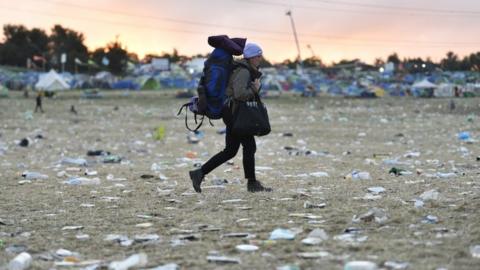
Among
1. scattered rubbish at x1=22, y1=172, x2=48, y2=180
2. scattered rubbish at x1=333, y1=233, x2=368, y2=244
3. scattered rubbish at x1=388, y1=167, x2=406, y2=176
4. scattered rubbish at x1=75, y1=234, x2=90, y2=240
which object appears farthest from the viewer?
scattered rubbish at x1=22, y1=172, x2=48, y2=180

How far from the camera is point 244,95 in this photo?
5453 millimetres

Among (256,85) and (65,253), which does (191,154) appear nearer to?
(256,85)

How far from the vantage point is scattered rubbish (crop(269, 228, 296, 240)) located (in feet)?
12.6

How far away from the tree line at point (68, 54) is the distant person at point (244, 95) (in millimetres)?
69458

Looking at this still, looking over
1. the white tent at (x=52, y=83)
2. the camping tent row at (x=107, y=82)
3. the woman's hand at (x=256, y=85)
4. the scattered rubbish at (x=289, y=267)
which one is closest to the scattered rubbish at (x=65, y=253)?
the scattered rubbish at (x=289, y=267)

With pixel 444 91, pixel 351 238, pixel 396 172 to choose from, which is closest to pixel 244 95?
pixel 351 238

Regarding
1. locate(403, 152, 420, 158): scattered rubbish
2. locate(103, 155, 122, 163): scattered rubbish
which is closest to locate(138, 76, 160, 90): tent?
locate(103, 155, 122, 163): scattered rubbish

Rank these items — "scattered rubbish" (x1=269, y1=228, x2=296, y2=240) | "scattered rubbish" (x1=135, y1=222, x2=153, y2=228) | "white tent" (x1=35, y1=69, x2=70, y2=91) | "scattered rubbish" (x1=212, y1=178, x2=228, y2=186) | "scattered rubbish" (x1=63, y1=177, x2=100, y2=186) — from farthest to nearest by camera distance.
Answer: "white tent" (x1=35, y1=69, x2=70, y2=91) < "scattered rubbish" (x1=63, y1=177, x2=100, y2=186) < "scattered rubbish" (x1=212, y1=178, x2=228, y2=186) < "scattered rubbish" (x1=135, y1=222, x2=153, y2=228) < "scattered rubbish" (x1=269, y1=228, x2=296, y2=240)

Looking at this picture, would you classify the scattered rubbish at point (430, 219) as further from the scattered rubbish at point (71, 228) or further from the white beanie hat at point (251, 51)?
the scattered rubbish at point (71, 228)

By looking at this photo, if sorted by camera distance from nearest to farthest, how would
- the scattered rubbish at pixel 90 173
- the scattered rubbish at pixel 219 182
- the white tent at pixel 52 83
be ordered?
the scattered rubbish at pixel 219 182 < the scattered rubbish at pixel 90 173 < the white tent at pixel 52 83

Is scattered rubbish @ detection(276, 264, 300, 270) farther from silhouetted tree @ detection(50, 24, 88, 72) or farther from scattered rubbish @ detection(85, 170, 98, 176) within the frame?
silhouetted tree @ detection(50, 24, 88, 72)

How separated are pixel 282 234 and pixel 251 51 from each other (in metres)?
2.16

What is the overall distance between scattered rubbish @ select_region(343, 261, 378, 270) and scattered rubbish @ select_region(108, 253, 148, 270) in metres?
1.02

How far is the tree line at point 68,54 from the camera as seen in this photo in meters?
77.9
